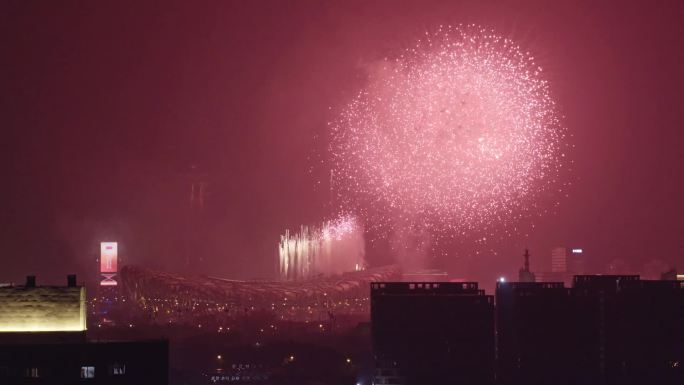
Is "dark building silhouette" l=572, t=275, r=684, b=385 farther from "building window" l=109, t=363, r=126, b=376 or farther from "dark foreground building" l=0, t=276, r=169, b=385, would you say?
"building window" l=109, t=363, r=126, b=376

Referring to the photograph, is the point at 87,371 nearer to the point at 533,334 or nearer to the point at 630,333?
the point at 533,334

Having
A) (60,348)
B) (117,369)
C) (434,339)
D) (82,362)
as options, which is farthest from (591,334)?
(60,348)

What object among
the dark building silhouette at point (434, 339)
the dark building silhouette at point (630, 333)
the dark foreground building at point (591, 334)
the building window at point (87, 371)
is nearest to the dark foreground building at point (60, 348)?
the building window at point (87, 371)

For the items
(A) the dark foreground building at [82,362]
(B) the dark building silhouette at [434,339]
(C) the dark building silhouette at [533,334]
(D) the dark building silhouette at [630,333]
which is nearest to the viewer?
(A) the dark foreground building at [82,362]

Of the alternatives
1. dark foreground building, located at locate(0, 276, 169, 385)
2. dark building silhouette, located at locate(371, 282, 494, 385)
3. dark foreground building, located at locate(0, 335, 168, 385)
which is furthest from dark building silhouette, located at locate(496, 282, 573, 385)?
dark foreground building, located at locate(0, 276, 169, 385)

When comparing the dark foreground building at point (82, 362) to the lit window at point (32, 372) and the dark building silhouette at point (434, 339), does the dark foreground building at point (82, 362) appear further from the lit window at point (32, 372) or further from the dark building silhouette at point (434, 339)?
the dark building silhouette at point (434, 339)

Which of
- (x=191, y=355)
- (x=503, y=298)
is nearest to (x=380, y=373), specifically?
(x=503, y=298)

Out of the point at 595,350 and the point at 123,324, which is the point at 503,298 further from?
the point at 123,324
